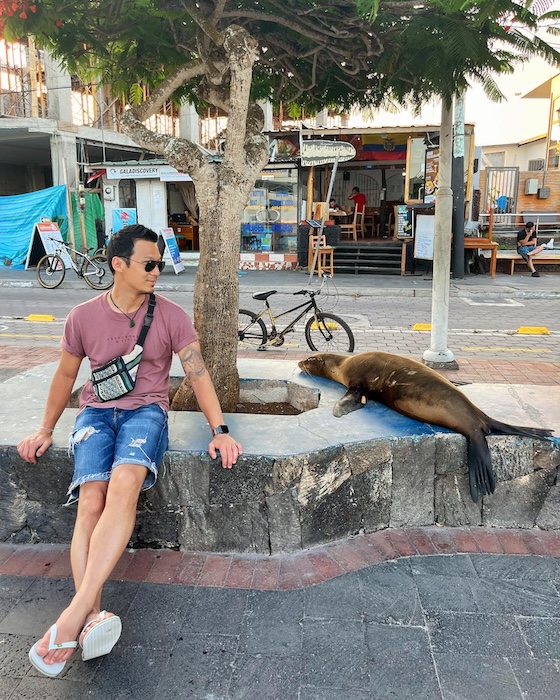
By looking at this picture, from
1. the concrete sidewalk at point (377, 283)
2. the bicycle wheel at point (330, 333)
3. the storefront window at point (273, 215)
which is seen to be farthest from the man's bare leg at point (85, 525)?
the storefront window at point (273, 215)

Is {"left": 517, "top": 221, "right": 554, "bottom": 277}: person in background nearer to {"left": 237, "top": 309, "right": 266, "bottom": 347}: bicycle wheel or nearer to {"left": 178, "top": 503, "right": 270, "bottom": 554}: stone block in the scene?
{"left": 237, "top": 309, "right": 266, "bottom": 347}: bicycle wheel

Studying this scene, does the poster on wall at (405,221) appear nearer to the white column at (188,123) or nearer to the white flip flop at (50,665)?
the white column at (188,123)

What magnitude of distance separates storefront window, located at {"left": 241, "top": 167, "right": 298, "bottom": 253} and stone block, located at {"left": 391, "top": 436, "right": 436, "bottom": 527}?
15.6 m

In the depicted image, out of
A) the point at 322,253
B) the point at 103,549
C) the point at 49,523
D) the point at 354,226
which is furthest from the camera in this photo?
the point at 354,226

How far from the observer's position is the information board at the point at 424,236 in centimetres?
1511

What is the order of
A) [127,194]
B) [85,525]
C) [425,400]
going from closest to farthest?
[85,525], [425,400], [127,194]

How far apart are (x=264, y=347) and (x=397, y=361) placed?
404cm

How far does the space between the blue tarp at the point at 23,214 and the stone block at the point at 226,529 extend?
1686cm

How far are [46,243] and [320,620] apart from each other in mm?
15558

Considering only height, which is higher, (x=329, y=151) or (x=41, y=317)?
(x=329, y=151)

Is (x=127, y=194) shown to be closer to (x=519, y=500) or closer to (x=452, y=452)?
(x=452, y=452)

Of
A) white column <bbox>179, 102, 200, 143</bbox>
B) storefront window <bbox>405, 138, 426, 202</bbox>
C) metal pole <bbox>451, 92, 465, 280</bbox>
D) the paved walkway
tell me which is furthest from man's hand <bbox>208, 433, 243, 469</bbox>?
white column <bbox>179, 102, 200, 143</bbox>

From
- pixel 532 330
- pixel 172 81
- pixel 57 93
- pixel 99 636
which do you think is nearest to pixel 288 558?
pixel 99 636

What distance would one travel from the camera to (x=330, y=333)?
783cm
